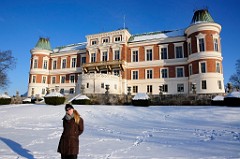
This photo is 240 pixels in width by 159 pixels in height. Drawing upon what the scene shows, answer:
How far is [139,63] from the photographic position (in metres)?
33.9

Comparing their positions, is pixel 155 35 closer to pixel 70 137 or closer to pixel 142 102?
pixel 142 102

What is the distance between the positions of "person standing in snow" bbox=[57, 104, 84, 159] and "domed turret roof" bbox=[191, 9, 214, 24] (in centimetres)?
2932

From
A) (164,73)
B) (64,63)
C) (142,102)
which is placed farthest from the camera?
(64,63)

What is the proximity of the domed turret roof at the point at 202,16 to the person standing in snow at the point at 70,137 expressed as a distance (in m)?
29.3

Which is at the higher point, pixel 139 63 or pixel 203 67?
pixel 139 63

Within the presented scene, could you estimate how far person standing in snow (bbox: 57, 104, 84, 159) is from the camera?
4230mm

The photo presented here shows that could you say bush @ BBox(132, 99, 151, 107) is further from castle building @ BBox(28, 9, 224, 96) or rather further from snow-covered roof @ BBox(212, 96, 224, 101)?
castle building @ BBox(28, 9, 224, 96)

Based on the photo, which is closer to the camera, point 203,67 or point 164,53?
point 203,67

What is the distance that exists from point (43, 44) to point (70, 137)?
42692 mm

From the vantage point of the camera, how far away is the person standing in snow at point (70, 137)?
4230 millimetres

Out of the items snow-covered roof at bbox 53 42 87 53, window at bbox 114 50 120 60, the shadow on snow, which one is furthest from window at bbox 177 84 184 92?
the shadow on snow

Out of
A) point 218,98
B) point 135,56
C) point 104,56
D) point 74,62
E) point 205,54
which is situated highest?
point 104,56

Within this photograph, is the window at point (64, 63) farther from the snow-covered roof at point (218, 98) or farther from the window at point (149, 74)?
the snow-covered roof at point (218, 98)

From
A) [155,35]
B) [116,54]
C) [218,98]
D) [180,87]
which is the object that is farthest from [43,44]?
[218,98]
